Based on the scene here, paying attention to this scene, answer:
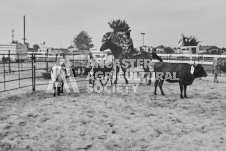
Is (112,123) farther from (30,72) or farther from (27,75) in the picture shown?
(30,72)

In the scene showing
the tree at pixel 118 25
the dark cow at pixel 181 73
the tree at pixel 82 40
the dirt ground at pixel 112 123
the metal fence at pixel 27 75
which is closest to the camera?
the dirt ground at pixel 112 123

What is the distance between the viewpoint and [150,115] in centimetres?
566

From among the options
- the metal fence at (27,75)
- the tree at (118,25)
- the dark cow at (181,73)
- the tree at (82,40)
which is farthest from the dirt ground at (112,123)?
the tree at (82,40)

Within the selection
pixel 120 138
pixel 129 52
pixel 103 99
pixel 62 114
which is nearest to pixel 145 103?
pixel 103 99

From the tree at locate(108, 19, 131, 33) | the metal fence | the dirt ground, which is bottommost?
the dirt ground

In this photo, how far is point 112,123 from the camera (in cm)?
501

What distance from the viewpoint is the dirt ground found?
4004 mm

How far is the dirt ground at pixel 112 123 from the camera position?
4004mm

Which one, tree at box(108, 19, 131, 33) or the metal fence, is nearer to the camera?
the metal fence

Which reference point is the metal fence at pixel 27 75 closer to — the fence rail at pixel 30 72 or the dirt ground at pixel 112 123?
the fence rail at pixel 30 72

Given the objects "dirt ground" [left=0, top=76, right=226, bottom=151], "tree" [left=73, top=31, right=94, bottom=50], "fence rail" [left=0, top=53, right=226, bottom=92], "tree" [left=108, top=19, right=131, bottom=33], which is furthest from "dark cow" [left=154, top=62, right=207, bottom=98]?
"tree" [left=73, top=31, right=94, bottom=50]

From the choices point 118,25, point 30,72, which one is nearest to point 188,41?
point 118,25

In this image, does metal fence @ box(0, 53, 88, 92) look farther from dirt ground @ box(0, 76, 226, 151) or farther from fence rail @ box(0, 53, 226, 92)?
dirt ground @ box(0, 76, 226, 151)

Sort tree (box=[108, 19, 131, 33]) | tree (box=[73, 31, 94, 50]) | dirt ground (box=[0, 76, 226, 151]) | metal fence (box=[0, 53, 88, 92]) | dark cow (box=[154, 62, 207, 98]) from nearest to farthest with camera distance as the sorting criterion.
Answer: dirt ground (box=[0, 76, 226, 151]) → dark cow (box=[154, 62, 207, 98]) → metal fence (box=[0, 53, 88, 92]) → tree (box=[108, 19, 131, 33]) → tree (box=[73, 31, 94, 50])
